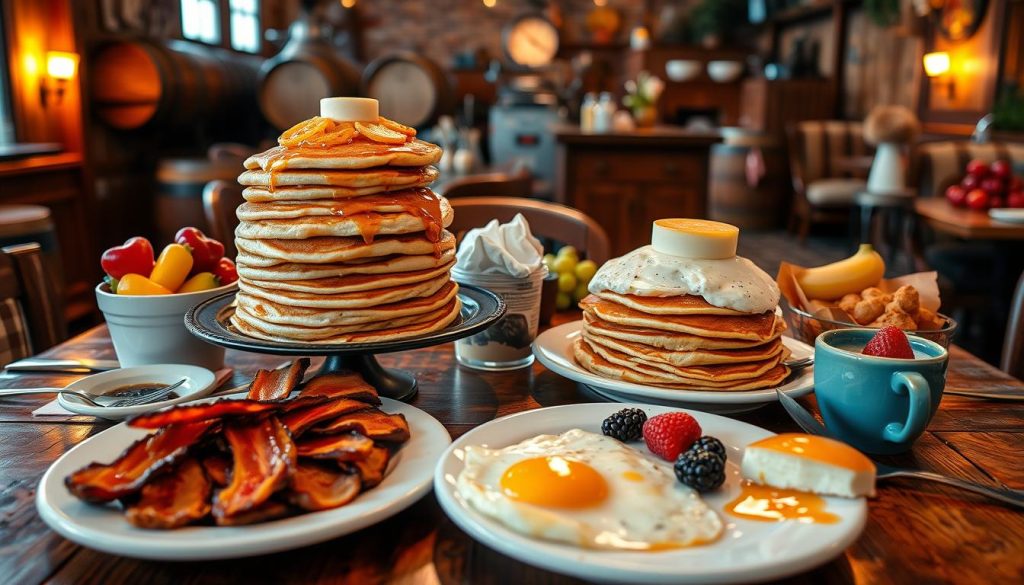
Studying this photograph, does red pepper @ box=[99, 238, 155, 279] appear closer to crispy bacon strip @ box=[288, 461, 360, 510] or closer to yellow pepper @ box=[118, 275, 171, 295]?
yellow pepper @ box=[118, 275, 171, 295]

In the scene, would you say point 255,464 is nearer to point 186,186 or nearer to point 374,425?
point 374,425

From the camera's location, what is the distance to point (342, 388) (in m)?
0.98

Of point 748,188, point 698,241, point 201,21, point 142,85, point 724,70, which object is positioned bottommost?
point 748,188

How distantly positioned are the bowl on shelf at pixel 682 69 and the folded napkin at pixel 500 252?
8255 mm

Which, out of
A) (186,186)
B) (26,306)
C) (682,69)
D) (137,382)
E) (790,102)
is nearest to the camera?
(137,382)

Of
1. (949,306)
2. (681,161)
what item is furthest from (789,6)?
(949,306)

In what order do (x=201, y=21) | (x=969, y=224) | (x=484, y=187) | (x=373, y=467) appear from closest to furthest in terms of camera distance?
(x=373, y=467)
(x=484, y=187)
(x=969, y=224)
(x=201, y=21)

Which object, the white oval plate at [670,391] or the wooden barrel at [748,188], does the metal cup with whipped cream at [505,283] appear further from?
the wooden barrel at [748,188]

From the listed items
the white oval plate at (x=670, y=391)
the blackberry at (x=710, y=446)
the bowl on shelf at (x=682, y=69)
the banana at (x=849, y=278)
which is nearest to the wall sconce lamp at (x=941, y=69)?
the bowl on shelf at (x=682, y=69)

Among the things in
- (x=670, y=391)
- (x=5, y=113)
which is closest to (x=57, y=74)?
(x=5, y=113)

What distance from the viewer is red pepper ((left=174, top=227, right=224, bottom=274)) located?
134 centimetres

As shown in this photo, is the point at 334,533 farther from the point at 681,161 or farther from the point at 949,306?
the point at 681,161

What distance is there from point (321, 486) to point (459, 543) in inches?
5.7

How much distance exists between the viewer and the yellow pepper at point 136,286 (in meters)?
1.21
